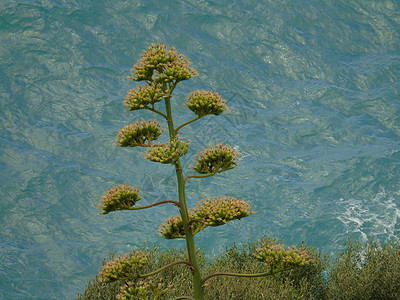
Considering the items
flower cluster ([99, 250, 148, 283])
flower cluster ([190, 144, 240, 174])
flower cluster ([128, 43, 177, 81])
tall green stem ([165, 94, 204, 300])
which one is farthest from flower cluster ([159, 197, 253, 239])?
flower cluster ([128, 43, 177, 81])

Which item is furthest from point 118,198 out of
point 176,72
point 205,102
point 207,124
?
point 207,124

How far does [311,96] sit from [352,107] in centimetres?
222

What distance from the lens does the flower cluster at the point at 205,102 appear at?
6.48 metres

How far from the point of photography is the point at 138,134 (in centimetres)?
654

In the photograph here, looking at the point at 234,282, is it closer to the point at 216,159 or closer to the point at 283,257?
the point at 283,257

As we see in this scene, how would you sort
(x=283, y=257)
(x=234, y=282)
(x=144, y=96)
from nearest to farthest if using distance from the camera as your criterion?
(x=283, y=257) → (x=144, y=96) → (x=234, y=282)

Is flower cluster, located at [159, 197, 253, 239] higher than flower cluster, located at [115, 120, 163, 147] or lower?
lower

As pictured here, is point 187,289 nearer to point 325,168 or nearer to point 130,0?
point 325,168

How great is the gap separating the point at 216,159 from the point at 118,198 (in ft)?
4.71

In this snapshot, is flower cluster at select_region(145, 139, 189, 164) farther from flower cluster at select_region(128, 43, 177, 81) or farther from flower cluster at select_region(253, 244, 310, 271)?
flower cluster at select_region(253, 244, 310, 271)

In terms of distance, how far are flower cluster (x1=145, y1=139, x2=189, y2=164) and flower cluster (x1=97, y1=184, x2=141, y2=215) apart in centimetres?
60

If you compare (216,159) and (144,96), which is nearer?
(144,96)

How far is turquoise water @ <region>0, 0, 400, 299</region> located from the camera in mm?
19375

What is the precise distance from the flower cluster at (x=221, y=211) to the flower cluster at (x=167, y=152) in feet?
2.52
